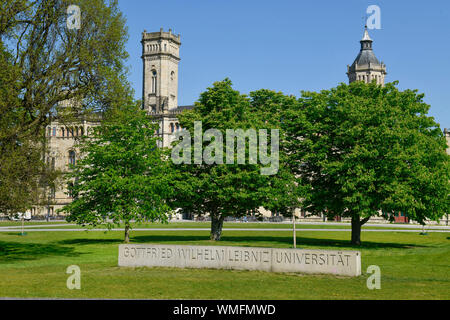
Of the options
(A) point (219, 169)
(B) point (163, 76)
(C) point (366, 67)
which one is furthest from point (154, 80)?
(A) point (219, 169)

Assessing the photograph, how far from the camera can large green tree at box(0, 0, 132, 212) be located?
24.0m

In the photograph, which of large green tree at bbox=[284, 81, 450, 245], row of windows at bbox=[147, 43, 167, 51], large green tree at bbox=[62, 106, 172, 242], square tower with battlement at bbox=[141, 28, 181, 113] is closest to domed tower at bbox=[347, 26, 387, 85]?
square tower with battlement at bbox=[141, 28, 181, 113]

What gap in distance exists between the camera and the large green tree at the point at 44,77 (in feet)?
78.9

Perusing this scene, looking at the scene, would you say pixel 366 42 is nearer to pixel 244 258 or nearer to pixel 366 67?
pixel 366 67

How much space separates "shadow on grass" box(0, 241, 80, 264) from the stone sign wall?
897cm

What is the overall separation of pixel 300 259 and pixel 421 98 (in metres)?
25.9

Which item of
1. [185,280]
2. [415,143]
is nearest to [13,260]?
[185,280]

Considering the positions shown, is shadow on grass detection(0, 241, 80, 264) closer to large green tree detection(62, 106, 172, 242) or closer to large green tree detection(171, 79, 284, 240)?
large green tree detection(62, 106, 172, 242)

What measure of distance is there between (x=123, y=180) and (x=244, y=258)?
17.3m

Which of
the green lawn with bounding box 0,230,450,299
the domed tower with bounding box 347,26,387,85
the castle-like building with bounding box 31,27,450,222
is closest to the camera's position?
the green lawn with bounding box 0,230,450,299

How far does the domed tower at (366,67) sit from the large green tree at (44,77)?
9306 centimetres

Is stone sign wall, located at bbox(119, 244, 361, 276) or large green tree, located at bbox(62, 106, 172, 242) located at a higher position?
large green tree, located at bbox(62, 106, 172, 242)

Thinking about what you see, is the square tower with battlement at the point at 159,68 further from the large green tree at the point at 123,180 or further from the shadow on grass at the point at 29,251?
the shadow on grass at the point at 29,251

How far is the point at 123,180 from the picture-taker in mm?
35938
